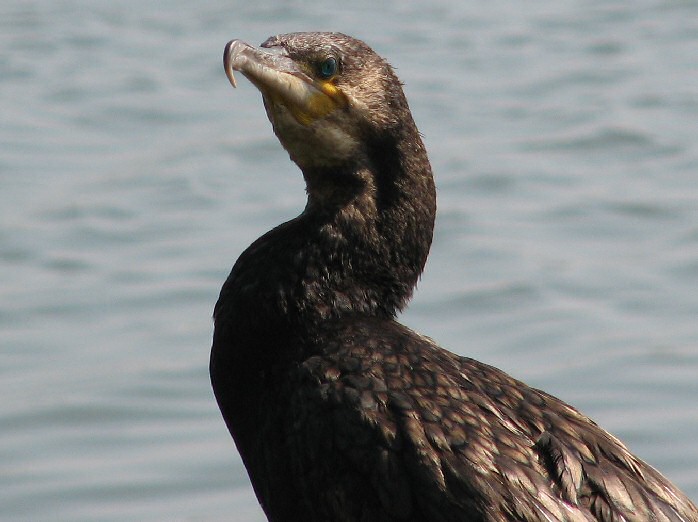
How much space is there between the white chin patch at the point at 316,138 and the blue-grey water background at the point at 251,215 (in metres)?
2.64

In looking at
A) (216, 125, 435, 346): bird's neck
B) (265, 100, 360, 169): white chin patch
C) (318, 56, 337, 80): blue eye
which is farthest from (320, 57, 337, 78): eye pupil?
(216, 125, 435, 346): bird's neck

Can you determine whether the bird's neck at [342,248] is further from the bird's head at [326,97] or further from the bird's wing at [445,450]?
the bird's wing at [445,450]

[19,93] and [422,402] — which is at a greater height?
[19,93]

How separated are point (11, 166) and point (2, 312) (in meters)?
2.09

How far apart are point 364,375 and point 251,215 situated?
17.9 ft

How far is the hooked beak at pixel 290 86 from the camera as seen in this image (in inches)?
234

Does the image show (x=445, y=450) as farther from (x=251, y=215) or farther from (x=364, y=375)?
(x=251, y=215)

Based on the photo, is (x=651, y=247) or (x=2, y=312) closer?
(x=2, y=312)

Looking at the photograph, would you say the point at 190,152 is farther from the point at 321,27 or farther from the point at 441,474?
the point at 441,474

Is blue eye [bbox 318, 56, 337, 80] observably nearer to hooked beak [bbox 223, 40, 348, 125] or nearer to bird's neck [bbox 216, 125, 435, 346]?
hooked beak [bbox 223, 40, 348, 125]

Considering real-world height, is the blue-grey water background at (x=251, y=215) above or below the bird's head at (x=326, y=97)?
above

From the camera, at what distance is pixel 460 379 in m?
5.83

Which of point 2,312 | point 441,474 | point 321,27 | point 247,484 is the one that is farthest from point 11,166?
point 441,474

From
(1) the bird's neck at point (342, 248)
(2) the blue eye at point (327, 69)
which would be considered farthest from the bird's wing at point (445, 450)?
(2) the blue eye at point (327, 69)
